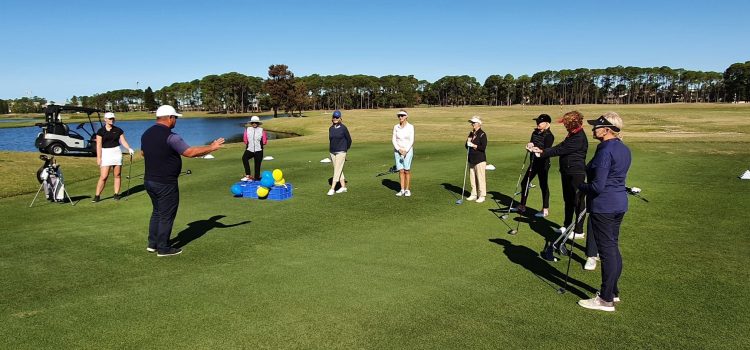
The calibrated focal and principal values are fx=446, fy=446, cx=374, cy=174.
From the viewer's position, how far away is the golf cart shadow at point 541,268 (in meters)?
6.41

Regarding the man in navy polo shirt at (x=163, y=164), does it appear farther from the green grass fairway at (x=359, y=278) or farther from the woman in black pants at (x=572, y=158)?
the woman in black pants at (x=572, y=158)

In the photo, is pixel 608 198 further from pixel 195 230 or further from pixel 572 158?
pixel 195 230

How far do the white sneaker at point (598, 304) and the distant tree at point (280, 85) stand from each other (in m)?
116

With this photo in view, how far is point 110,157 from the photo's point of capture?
12.6 m

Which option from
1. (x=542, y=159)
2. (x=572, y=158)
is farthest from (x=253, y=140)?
(x=572, y=158)

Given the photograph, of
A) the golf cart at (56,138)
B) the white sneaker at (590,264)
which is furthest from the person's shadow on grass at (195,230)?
the golf cart at (56,138)

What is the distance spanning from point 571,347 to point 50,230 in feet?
33.2

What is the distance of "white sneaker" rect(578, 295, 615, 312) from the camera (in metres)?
5.63

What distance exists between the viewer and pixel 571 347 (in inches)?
188

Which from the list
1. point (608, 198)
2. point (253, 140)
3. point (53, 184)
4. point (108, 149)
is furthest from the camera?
point (253, 140)

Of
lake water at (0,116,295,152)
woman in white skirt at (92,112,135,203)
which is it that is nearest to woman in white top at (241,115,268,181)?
woman in white skirt at (92,112,135,203)

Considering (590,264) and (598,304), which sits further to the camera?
(590,264)

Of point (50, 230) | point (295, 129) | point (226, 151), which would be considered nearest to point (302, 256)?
point (50, 230)

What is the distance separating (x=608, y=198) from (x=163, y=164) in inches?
262
